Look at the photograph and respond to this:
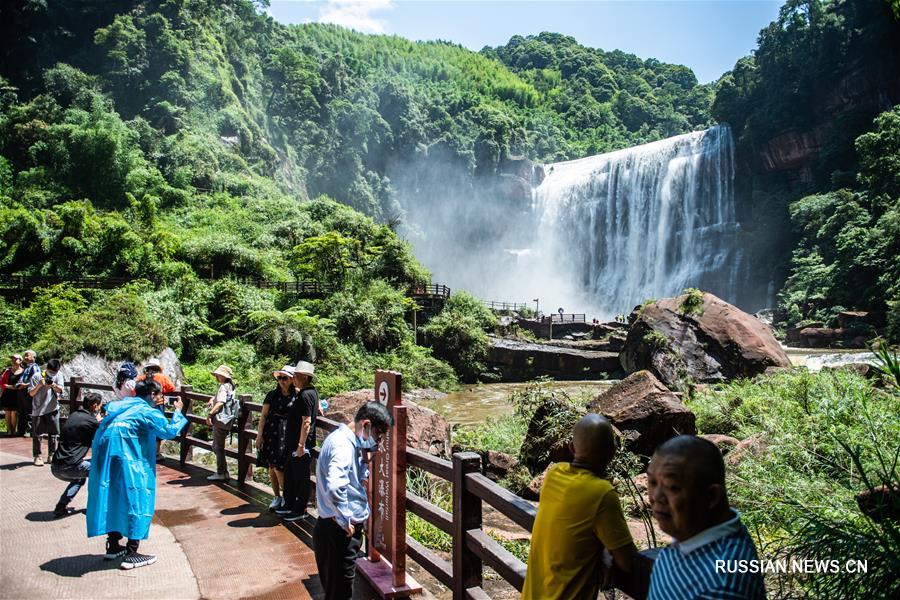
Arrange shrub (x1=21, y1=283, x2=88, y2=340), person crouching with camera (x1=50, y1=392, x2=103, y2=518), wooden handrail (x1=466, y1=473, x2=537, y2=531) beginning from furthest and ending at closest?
shrub (x1=21, y1=283, x2=88, y2=340), person crouching with camera (x1=50, y1=392, x2=103, y2=518), wooden handrail (x1=466, y1=473, x2=537, y2=531)

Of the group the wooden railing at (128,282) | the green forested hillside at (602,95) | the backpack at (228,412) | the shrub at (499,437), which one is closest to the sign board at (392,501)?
the backpack at (228,412)

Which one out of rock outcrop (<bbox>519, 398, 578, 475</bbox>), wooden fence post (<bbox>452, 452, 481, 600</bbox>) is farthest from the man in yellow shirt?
rock outcrop (<bbox>519, 398, 578, 475</bbox>)

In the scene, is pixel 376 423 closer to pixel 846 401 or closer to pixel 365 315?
pixel 846 401

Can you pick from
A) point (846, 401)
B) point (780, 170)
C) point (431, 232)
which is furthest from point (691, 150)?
point (846, 401)

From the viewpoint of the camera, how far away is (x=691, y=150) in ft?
139

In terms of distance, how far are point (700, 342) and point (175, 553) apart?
55.4 ft

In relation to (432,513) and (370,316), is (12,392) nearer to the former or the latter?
(432,513)

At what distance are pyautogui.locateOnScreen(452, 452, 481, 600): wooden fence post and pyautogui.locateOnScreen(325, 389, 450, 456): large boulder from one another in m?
5.15

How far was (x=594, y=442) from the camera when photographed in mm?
2180

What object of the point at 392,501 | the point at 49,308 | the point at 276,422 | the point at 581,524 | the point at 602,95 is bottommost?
the point at 392,501

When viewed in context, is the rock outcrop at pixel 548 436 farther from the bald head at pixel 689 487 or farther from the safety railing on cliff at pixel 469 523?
the bald head at pixel 689 487

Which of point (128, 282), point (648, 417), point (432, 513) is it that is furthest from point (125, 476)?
point (128, 282)

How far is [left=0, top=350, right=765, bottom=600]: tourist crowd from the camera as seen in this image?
61.8 inches

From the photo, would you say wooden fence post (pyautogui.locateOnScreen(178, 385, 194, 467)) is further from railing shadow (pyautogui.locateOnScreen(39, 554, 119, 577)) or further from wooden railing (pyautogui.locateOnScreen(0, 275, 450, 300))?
wooden railing (pyautogui.locateOnScreen(0, 275, 450, 300))
